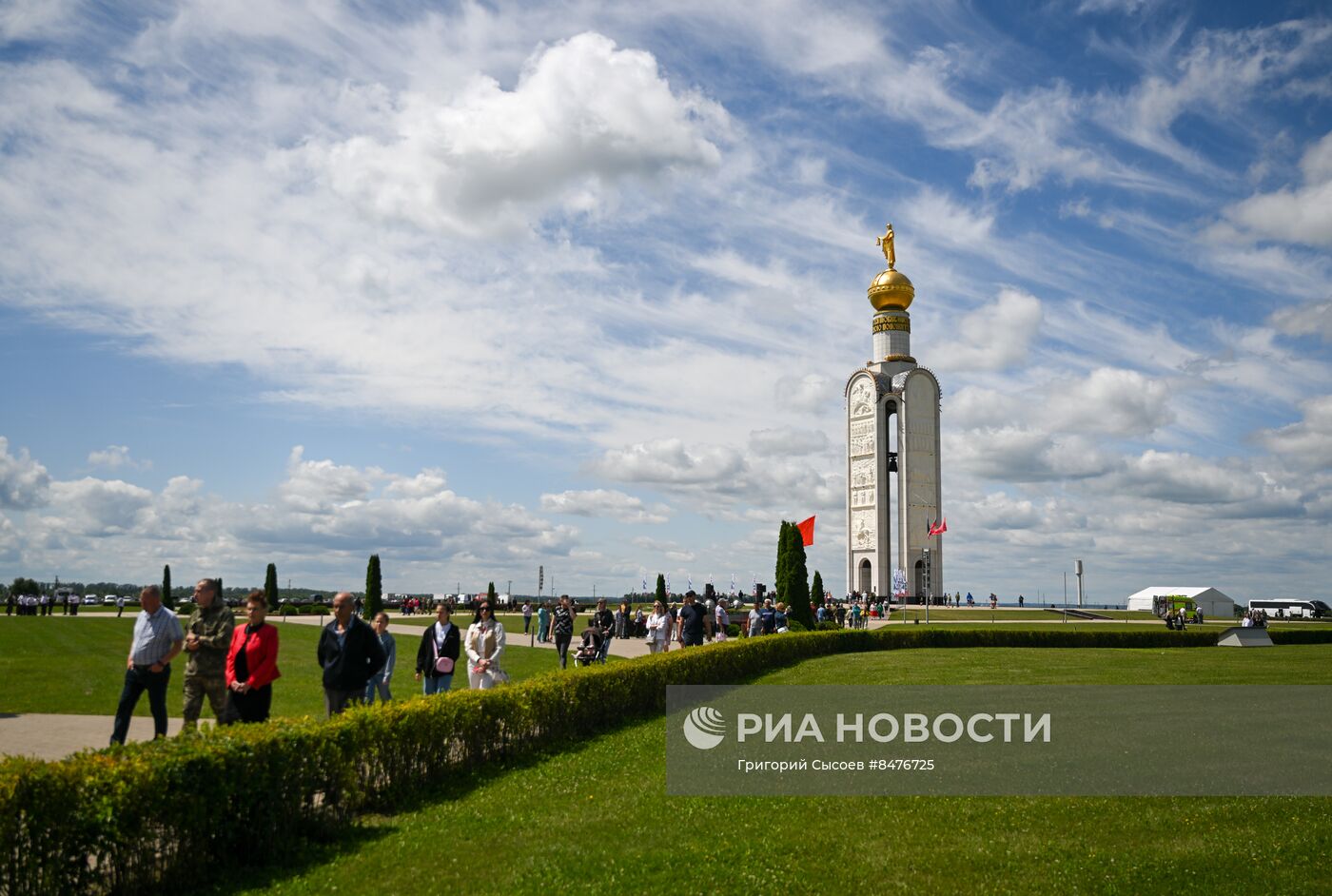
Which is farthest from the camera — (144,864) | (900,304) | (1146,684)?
(900,304)

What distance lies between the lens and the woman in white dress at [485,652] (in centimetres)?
1199

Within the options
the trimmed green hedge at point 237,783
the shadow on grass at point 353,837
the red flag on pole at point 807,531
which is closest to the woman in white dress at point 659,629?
the trimmed green hedge at point 237,783

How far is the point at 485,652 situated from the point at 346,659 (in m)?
2.71

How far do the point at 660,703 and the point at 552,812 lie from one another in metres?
6.68

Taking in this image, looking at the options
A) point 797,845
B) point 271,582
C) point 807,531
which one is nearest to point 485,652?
point 797,845

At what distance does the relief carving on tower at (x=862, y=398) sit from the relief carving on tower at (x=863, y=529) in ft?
25.2

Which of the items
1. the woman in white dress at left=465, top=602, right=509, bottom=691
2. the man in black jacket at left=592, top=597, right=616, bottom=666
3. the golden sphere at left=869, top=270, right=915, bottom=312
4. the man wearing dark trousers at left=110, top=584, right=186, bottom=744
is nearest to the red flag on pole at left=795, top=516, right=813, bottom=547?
the man in black jacket at left=592, top=597, right=616, bottom=666

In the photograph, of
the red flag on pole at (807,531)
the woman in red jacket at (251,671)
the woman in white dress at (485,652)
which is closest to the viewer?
the woman in red jacket at (251,671)

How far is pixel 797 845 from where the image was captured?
24.0ft

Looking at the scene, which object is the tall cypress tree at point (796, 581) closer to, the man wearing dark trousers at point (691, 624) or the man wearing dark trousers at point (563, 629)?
the man wearing dark trousers at point (691, 624)

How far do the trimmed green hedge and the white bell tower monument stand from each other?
6234 centimetres

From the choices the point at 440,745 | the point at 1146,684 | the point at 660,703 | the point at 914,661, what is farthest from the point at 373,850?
the point at 914,661

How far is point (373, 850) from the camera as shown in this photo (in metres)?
7.23

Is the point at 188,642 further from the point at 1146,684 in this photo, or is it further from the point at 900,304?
the point at 900,304
